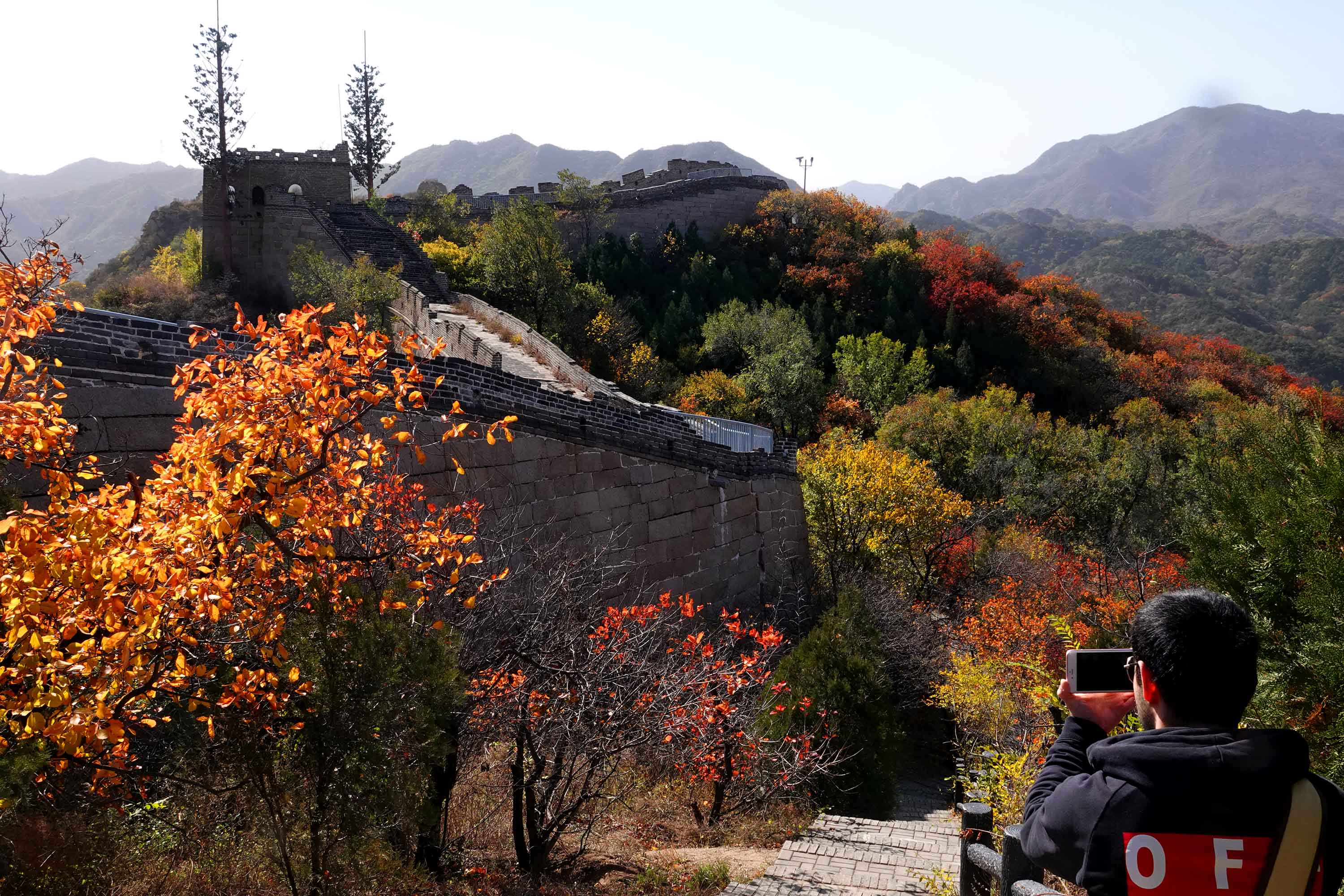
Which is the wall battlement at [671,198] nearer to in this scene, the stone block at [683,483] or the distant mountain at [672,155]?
the stone block at [683,483]

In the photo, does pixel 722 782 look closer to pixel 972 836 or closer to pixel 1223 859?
pixel 972 836

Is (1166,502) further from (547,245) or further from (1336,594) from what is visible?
(1336,594)

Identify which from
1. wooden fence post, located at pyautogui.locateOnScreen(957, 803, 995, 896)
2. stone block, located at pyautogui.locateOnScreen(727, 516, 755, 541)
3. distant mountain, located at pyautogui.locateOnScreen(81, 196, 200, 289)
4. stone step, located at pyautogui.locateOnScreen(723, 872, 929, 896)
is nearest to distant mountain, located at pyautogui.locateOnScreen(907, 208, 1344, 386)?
distant mountain, located at pyautogui.locateOnScreen(81, 196, 200, 289)

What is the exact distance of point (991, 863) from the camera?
3.69 meters

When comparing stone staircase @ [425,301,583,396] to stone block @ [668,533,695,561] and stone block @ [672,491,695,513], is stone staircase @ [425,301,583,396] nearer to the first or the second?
stone block @ [672,491,695,513]

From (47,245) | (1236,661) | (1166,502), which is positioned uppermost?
(47,245)

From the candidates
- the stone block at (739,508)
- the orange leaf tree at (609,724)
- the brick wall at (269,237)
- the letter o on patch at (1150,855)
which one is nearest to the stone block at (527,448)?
the orange leaf tree at (609,724)

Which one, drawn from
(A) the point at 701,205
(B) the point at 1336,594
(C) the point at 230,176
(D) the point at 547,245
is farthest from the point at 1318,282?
(B) the point at 1336,594

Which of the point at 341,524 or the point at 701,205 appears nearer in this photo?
the point at 341,524

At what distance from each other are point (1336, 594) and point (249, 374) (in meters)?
4.99

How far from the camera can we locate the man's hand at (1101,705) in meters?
2.17

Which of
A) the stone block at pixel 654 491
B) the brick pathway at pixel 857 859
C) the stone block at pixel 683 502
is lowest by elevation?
the brick pathway at pixel 857 859

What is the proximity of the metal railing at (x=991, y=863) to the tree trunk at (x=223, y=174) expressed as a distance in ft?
75.3

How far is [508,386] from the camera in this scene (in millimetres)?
9094
